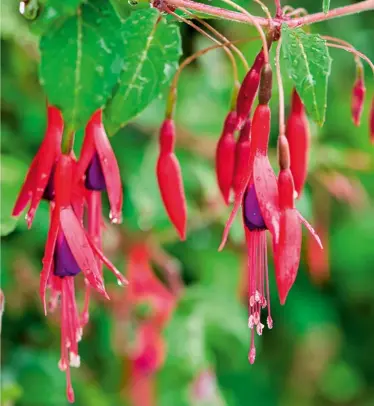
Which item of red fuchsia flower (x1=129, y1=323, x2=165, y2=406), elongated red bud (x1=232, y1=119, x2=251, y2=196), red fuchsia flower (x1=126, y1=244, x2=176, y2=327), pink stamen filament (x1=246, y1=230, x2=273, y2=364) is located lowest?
red fuchsia flower (x1=129, y1=323, x2=165, y2=406)

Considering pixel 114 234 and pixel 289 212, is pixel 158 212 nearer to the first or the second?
pixel 114 234

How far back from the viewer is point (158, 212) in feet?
5.62

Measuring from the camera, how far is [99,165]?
83cm

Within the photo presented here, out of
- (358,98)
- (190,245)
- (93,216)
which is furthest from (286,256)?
(190,245)

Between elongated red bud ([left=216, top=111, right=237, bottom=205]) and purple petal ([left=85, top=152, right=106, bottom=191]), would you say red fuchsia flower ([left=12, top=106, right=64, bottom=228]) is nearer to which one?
purple petal ([left=85, top=152, right=106, bottom=191])

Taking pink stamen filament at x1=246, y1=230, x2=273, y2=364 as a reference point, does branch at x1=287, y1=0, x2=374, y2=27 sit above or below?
above

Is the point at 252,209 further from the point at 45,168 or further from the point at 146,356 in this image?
the point at 146,356

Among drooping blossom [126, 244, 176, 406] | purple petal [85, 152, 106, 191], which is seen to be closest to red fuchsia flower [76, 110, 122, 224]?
purple petal [85, 152, 106, 191]

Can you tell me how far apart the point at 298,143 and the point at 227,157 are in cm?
9

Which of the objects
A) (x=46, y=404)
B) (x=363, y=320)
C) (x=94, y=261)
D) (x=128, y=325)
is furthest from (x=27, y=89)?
(x=363, y=320)

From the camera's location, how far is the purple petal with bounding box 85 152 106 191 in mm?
827

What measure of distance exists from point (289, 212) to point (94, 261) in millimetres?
194

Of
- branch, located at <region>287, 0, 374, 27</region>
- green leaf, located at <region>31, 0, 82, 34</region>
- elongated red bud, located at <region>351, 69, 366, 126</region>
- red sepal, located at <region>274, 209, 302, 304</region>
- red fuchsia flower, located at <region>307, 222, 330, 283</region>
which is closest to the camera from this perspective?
green leaf, located at <region>31, 0, 82, 34</region>

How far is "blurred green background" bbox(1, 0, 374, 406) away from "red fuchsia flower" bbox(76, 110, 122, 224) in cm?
39
